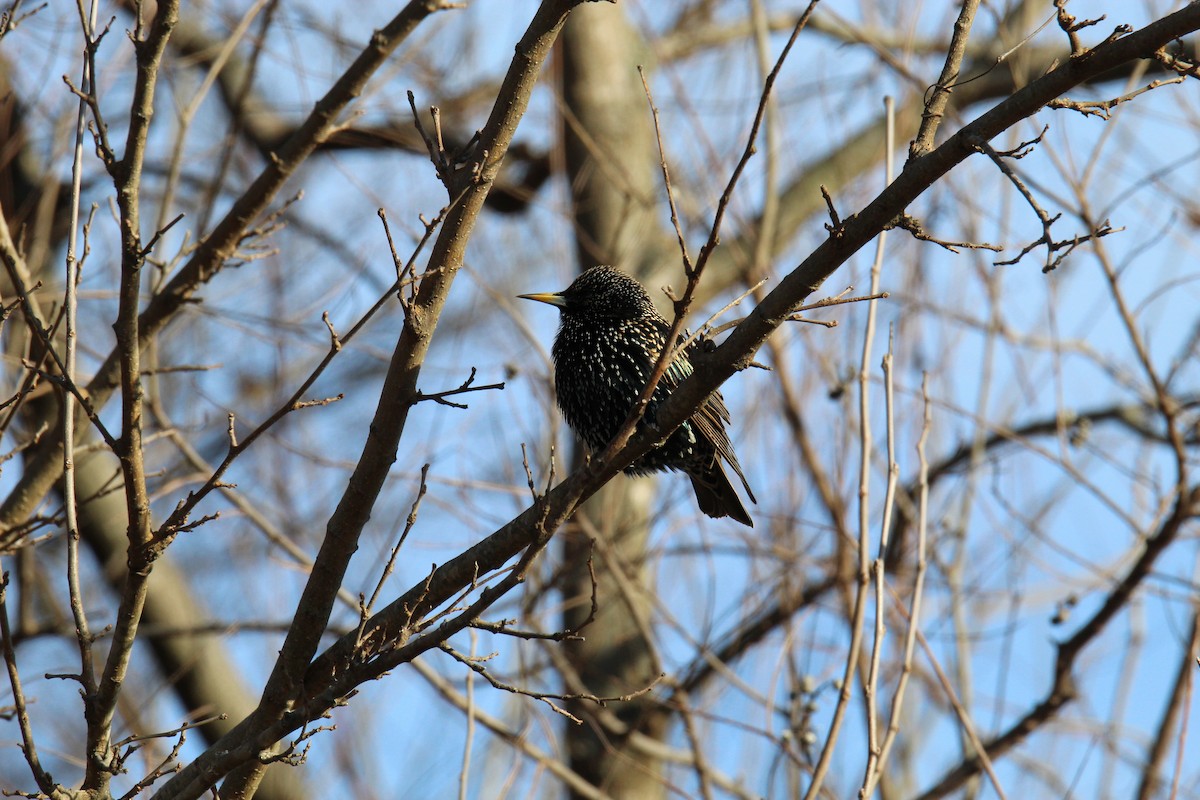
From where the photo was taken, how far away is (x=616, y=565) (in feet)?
15.6

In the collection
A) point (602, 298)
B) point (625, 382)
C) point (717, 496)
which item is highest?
point (602, 298)

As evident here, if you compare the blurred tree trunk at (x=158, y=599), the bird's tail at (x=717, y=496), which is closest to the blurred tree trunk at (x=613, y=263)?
the bird's tail at (x=717, y=496)

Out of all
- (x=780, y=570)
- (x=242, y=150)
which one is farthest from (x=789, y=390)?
(x=242, y=150)

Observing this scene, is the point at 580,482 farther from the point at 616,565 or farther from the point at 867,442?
the point at 616,565

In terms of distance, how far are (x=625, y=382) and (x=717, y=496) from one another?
0.52 meters

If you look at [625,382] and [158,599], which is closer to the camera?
[625,382]

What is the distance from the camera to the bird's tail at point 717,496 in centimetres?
404

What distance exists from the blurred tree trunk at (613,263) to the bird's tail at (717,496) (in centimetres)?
65

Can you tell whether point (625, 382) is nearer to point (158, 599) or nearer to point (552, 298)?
point (552, 298)

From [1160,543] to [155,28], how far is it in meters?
3.86

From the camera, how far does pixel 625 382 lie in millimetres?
4109

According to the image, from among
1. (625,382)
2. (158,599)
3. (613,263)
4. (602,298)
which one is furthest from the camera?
(613,263)

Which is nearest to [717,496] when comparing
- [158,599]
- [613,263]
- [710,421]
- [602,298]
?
[710,421]

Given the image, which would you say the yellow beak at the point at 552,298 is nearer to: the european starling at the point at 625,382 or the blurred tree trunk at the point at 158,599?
the european starling at the point at 625,382
